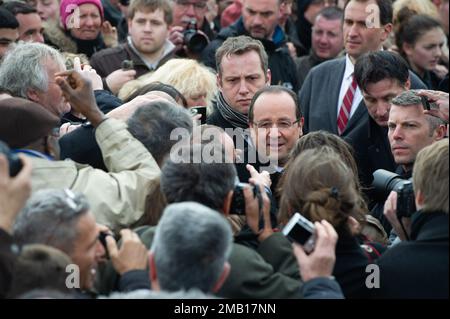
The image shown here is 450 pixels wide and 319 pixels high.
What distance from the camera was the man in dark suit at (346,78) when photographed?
781 cm

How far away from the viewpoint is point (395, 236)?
588 cm

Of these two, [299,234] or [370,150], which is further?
[370,150]

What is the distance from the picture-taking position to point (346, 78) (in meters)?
7.93

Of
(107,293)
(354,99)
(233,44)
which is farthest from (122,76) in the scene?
(107,293)

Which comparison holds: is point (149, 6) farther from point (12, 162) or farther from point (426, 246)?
point (426, 246)

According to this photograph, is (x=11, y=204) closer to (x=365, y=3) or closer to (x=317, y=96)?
(x=317, y=96)

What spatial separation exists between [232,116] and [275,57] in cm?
228

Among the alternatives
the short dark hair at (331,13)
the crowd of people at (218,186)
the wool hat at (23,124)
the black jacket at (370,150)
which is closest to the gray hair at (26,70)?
the crowd of people at (218,186)

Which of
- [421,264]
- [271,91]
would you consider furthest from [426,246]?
A: [271,91]

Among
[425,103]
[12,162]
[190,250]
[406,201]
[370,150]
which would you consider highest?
[12,162]

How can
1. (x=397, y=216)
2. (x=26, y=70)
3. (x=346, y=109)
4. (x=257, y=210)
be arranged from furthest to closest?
1. (x=346, y=109)
2. (x=26, y=70)
3. (x=397, y=216)
4. (x=257, y=210)

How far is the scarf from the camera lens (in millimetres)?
6980

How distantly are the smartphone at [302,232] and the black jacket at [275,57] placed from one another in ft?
15.2

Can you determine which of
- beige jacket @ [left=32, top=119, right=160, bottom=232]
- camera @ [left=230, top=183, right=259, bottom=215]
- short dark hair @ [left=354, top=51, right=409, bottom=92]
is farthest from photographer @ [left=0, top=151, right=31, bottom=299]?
short dark hair @ [left=354, top=51, right=409, bottom=92]
